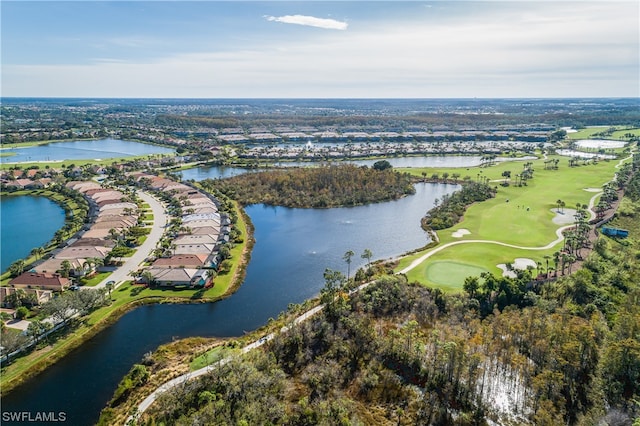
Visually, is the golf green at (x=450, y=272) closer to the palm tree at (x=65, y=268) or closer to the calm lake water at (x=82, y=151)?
the palm tree at (x=65, y=268)

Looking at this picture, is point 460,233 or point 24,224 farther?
point 24,224

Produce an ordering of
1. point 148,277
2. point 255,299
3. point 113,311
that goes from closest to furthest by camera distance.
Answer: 1. point 113,311
2. point 255,299
3. point 148,277

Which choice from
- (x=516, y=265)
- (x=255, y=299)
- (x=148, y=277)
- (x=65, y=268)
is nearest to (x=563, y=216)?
(x=516, y=265)

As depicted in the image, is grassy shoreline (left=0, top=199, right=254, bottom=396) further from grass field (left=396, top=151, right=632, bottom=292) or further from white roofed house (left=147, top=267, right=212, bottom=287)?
grass field (left=396, top=151, right=632, bottom=292)

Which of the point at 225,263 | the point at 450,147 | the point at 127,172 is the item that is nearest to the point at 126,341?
the point at 225,263

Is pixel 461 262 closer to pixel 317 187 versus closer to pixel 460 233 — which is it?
pixel 460 233

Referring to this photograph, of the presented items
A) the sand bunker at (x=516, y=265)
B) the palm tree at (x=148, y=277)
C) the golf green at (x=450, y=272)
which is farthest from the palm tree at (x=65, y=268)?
the sand bunker at (x=516, y=265)
